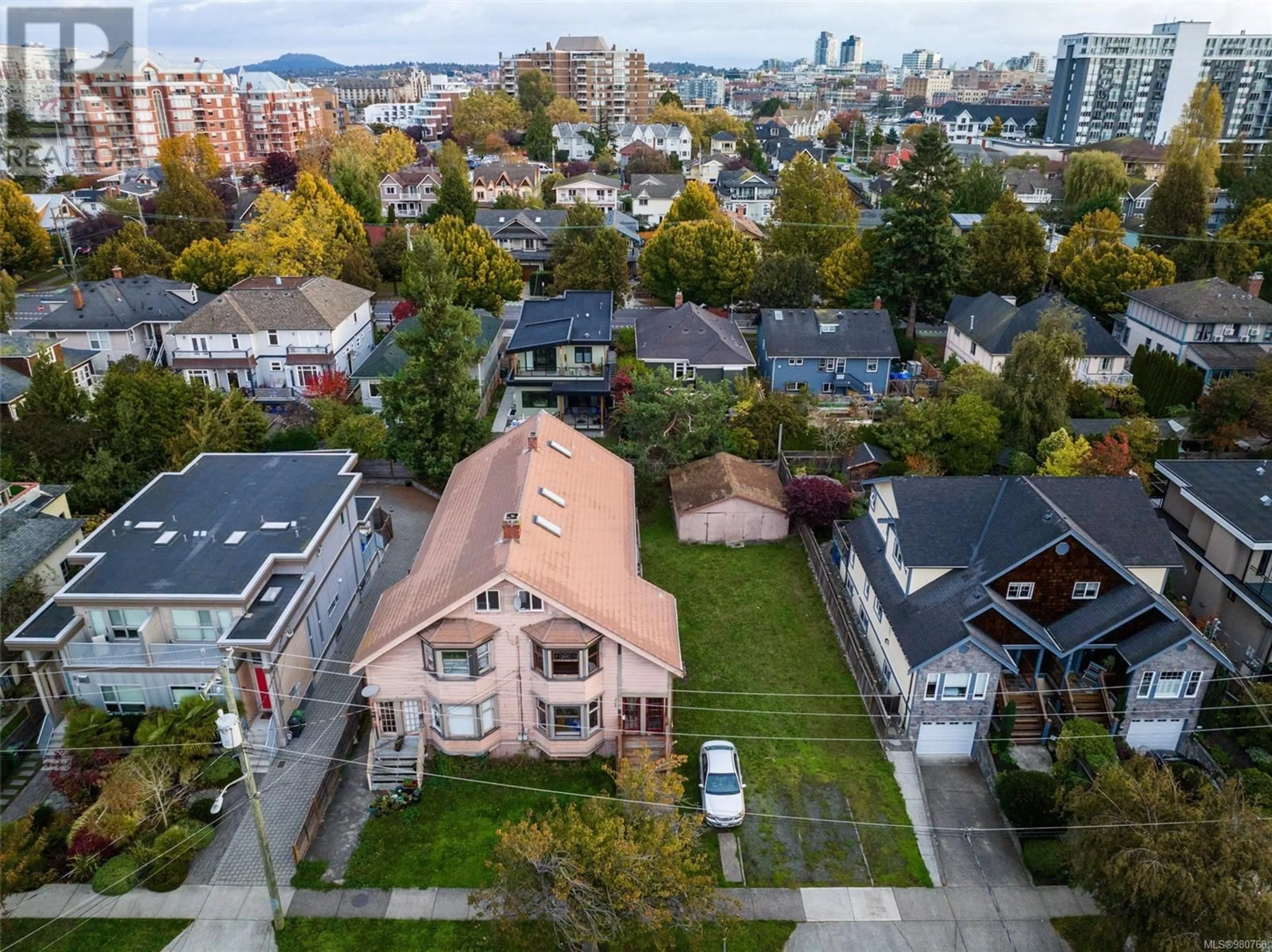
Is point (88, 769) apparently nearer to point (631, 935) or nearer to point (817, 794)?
point (631, 935)

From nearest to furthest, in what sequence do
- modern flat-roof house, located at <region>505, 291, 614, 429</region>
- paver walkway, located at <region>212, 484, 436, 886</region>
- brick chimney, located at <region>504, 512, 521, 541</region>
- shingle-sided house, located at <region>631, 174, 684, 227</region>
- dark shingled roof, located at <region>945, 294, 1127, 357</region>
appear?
1. paver walkway, located at <region>212, 484, 436, 886</region>
2. brick chimney, located at <region>504, 512, 521, 541</region>
3. modern flat-roof house, located at <region>505, 291, 614, 429</region>
4. dark shingled roof, located at <region>945, 294, 1127, 357</region>
5. shingle-sided house, located at <region>631, 174, 684, 227</region>

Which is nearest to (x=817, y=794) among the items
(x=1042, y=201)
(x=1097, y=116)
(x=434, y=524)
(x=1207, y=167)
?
(x=434, y=524)

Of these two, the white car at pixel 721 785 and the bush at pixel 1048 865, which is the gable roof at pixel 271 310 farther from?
the bush at pixel 1048 865

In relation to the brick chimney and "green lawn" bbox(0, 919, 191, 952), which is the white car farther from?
"green lawn" bbox(0, 919, 191, 952)

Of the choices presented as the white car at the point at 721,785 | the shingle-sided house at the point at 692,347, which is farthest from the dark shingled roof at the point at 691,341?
the white car at the point at 721,785

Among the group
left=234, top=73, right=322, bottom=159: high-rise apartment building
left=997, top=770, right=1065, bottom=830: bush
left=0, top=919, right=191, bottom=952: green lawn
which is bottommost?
left=0, top=919, right=191, bottom=952: green lawn

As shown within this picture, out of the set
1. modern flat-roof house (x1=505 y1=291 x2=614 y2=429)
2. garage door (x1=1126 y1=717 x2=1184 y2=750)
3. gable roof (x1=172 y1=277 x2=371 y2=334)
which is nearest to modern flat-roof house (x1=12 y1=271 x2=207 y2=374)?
gable roof (x1=172 y1=277 x2=371 y2=334)
